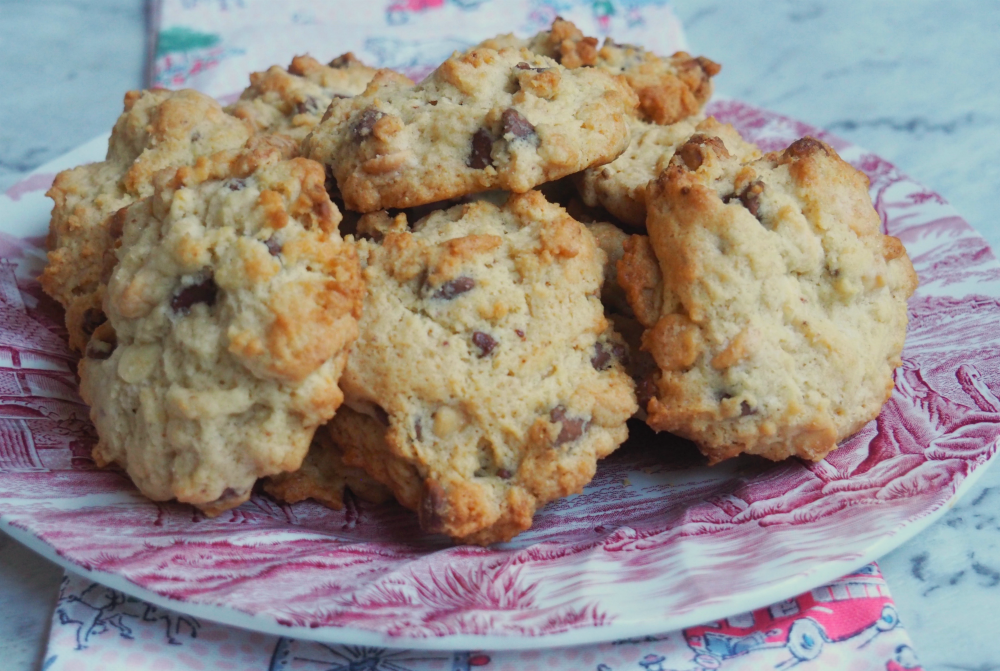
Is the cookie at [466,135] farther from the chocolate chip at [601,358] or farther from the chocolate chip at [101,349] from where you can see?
the chocolate chip at [101,349]

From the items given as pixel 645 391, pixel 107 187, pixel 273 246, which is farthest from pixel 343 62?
pixel 645 391

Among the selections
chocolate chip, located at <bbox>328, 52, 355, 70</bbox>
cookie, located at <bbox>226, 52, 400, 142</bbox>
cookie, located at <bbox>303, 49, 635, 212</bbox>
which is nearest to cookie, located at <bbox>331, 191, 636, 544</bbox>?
cookie, located at <bbox>303, 49, 635, 212</bbox>

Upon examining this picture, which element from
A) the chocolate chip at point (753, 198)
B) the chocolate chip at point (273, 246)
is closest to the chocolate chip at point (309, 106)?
the chocolate chip at point (273, 246)

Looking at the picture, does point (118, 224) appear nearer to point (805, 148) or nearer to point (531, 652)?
point (531, 652)

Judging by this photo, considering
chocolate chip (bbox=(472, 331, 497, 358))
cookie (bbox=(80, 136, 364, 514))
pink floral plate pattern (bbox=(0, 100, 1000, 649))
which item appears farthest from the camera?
chocolate chip (bbox=(472, 331, 497, 358))

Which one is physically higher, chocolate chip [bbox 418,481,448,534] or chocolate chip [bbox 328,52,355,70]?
chocolate chip [bbox 328,52,355,70]

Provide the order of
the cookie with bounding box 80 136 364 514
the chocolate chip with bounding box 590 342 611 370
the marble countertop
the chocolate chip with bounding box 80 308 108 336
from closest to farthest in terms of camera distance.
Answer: the cookie with bounding box 80 136 364 514 < the chocolate chip with bounding box 590 342 611 370 < the chocolate chip with bounding box 80 308 108 336 < the marble countertop

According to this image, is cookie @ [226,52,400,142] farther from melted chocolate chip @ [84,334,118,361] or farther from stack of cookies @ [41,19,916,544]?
melted chocolate chip @ [84,334,118,361]
